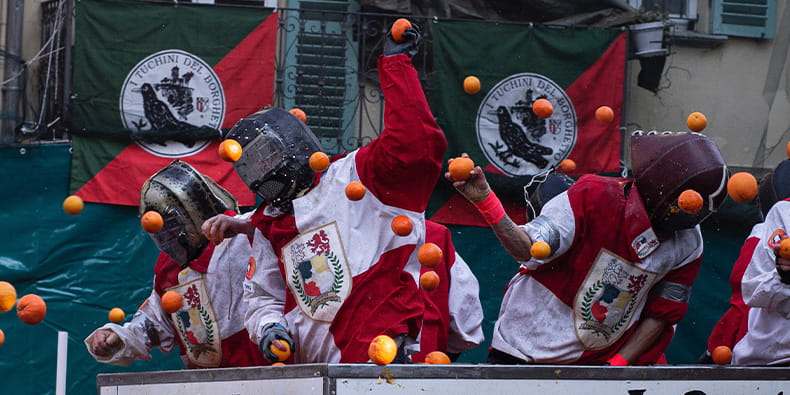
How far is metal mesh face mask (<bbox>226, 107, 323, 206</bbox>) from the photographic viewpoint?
513 cm

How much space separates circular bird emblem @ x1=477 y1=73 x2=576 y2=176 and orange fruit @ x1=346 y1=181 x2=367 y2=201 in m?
5.83

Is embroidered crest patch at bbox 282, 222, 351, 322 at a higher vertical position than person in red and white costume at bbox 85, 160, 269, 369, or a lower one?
higher

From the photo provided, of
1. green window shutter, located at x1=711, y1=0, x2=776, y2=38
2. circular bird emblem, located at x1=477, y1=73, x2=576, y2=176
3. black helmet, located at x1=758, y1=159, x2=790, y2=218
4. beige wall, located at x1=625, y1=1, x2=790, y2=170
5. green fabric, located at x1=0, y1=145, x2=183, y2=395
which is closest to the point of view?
black helmet, located at x1=758, y1=159, x2=790, y2=218

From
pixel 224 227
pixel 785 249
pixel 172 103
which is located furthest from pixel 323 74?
pixel 785 249

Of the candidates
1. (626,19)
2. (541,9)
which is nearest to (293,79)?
(541,9)

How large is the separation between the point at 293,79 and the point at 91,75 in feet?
5.98

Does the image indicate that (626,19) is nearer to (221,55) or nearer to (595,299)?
(221,55)

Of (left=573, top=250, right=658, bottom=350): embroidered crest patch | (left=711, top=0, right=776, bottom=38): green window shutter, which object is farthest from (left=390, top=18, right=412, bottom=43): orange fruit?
(left=711, top=0, right=776, bottom=38): green window shutter

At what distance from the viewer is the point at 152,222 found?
595cm

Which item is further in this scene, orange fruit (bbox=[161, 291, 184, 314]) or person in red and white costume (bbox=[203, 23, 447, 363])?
orange fruit (bbox=[161, 291, 184, 314])

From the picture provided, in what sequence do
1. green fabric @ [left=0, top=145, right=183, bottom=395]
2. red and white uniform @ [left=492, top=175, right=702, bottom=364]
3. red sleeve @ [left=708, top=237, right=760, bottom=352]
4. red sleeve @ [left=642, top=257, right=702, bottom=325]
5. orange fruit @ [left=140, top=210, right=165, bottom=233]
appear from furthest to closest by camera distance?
green fabric @ [left=0, top=145, right=183, bottom=395] → red sleeve @ [left=708, top=237, right=760, bottom=352] → orange fruit @ [left=140, top=210, right=165, bottom=233] → red sleeve @ [left=642, top=257, right=702, bottom=325] → red and white uniform @ [left=492, top=175, right=702, bottom=364]

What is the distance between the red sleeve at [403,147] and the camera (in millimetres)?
4746

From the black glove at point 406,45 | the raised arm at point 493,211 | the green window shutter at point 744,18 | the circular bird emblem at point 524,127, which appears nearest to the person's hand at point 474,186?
the raised arm at point 493,211

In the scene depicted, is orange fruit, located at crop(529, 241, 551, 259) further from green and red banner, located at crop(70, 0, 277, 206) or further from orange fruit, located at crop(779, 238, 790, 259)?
green and red banner, located at crop(70, 0, 277, 206)
